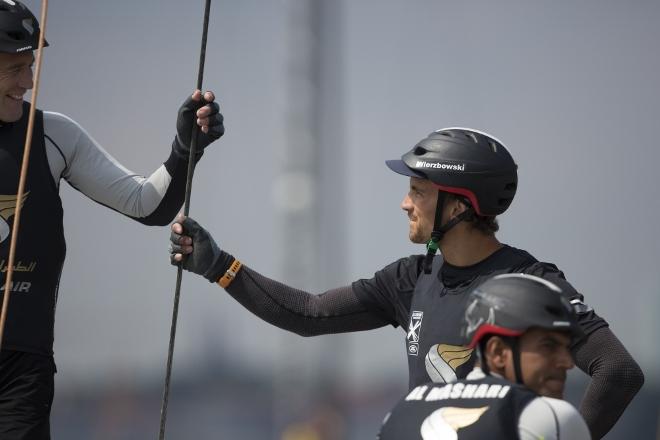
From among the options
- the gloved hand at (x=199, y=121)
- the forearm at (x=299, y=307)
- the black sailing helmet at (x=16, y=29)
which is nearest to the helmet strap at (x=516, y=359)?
the forearm at (x=299, y=307)

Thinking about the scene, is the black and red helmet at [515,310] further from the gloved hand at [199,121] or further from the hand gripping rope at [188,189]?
the gloved hand at [199,121]

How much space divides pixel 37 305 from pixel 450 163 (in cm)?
177

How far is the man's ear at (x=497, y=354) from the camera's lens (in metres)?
4.41

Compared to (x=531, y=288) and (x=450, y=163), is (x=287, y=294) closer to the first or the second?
(x=450, y=163)

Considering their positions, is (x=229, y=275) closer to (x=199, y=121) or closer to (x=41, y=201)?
(x=199, y=121)

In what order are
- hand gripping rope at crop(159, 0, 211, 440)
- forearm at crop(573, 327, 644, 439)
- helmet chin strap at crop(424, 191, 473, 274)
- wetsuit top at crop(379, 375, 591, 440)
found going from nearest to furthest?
wetsuit top at crop(379, 375, 591, 440)
forearm at crop(573, 327, 644, 439)
helmet chin strap at crop(424, 191, 473, 274)
hand gripping rope at crop(159, 0, 211, 440)

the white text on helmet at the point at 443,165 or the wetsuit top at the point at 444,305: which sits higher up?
the white text on helmet at the point at 443,165

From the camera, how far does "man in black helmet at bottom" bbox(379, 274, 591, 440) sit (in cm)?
413

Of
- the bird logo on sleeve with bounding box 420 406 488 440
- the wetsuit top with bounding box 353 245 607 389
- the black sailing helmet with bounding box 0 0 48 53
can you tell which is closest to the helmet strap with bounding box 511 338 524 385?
the bird logo on sleeve with bounding box 420 406 488 440

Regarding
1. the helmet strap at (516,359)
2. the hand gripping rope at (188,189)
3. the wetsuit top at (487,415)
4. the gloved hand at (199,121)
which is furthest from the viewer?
the gloved hand at (199,121)

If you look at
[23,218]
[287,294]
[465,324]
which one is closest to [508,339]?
[465,324]

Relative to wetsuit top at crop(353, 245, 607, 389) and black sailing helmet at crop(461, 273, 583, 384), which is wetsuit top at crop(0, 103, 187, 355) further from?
black sailing helmet at crop(461, 273, 583, 384)

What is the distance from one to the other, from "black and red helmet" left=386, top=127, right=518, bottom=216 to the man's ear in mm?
1165

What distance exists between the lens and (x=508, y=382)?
4.25m
